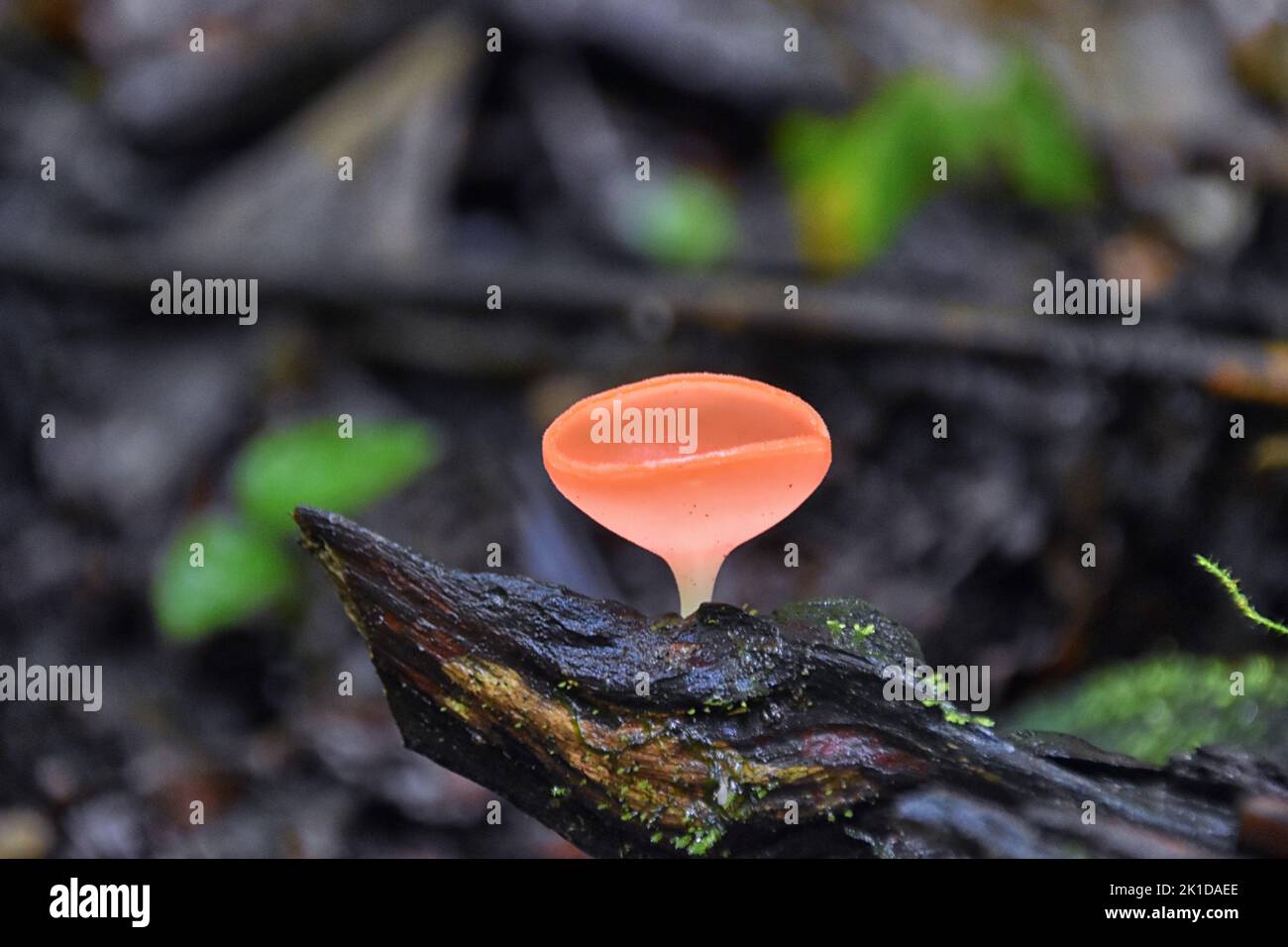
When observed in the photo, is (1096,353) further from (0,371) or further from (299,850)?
(0,371)

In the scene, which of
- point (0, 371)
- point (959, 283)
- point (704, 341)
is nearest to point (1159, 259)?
point (959, 283)

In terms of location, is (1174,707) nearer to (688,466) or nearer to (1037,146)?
(688,466)

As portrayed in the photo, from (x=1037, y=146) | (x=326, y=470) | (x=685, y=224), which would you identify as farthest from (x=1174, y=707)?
(x=1037, y=146)

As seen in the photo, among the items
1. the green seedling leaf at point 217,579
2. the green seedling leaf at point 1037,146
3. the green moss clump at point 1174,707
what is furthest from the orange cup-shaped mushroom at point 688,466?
the green seedling leaf at point 1037,146

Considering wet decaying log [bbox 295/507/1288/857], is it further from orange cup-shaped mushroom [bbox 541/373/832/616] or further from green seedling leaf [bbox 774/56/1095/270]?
green seedling leaf [bbox 774/56/1095/270]

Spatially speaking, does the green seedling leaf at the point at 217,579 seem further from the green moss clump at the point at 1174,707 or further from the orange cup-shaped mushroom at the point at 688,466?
the green moss clump at the point at 1174,707
